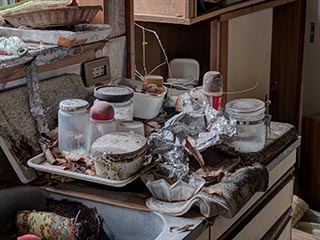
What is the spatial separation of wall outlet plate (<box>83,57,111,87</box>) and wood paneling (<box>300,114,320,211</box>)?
66.3 inches

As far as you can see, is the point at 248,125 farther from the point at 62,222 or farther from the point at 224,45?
the point at 224,45

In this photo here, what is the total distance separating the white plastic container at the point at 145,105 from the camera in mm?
1857

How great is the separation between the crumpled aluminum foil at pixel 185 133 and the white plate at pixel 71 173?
0.06 meters

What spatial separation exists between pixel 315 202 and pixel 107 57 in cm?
190

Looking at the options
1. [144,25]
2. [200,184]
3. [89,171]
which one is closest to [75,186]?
[89,171]

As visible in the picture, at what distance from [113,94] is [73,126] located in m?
0.15

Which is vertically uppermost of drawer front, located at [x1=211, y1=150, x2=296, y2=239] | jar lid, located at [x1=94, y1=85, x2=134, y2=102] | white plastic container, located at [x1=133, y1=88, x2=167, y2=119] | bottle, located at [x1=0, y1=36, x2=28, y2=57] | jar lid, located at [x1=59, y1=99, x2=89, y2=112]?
bottle, located at [x1=0, y1=36, x2=28, y2=57]

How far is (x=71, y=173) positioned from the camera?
1555mm

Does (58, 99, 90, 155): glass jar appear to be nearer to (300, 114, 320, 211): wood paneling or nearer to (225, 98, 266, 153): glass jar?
(225, 98, 266, 153): glass jar

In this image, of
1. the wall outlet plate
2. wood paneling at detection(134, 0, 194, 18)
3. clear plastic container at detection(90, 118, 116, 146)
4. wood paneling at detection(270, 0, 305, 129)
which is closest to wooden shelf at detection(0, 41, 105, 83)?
the wall outlet plate

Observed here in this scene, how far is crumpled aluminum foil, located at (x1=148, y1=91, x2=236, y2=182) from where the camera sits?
1.57m

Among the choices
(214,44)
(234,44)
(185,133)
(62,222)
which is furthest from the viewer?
(234,44)

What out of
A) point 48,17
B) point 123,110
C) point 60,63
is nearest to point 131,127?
point 123,110

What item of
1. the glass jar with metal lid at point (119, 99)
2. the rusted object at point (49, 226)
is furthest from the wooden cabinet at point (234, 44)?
the rusted object at point (49, 226)
